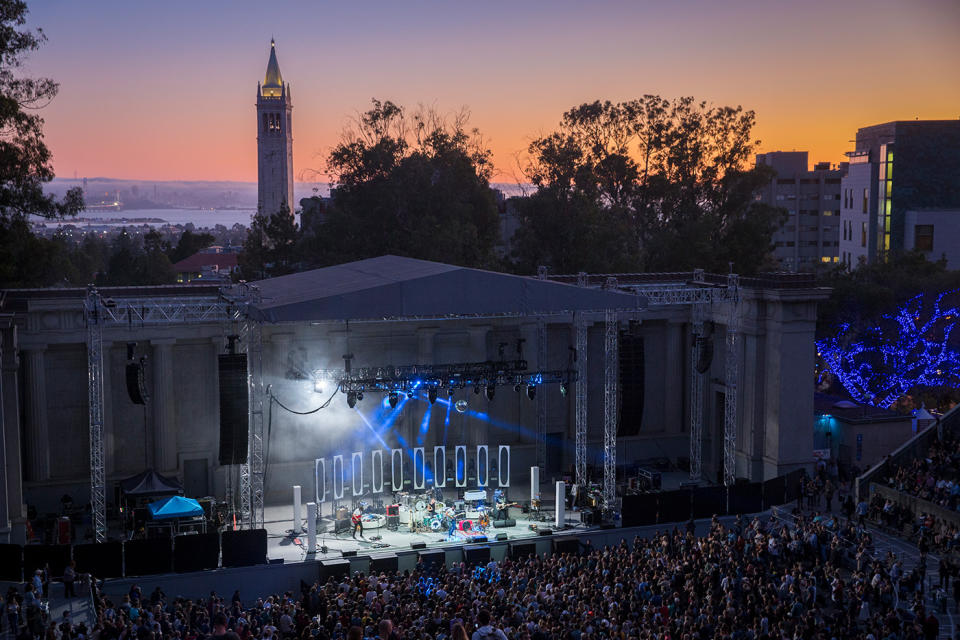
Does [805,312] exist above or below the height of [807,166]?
below

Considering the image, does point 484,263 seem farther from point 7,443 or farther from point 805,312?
point 7,443

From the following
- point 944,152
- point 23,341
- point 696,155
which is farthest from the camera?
point 944,152

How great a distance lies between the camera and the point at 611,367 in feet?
98.7

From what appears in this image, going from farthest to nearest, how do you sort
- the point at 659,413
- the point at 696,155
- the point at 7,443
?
the point at 696,155
the point at 659,413
the point at 7,443

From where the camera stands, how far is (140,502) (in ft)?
89.1

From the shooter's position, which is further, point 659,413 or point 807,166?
point 807,166

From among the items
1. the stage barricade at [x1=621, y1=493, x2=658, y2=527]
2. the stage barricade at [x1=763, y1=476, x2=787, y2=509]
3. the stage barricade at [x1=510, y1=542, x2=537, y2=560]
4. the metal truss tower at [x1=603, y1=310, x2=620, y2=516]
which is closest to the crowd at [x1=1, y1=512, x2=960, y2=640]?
the stage barricade at [x1=510, y1=542, x2=537, y2=560]

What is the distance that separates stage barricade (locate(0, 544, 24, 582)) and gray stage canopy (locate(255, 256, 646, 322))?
8.07 m

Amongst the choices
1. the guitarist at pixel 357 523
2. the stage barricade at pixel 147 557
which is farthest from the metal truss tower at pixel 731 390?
the stage barricade at pixel 147 557

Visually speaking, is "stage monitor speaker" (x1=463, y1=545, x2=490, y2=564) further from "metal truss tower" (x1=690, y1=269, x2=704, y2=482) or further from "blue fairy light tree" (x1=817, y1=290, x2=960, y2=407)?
"blue fairy light tree" (x1=817, y1=290, x2=960, y2=407)

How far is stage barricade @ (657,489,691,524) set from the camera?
93.4 ft

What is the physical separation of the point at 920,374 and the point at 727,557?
25.8m

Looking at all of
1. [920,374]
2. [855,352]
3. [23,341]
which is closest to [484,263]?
[855,352]

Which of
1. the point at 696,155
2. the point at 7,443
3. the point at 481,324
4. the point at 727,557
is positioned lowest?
the point at 727,557
